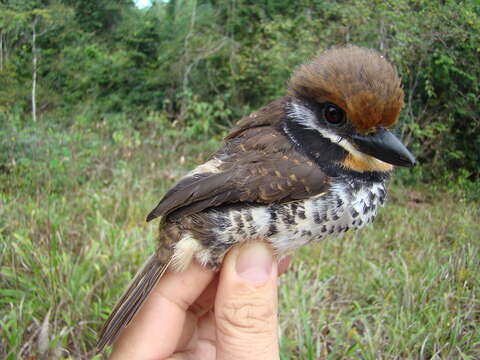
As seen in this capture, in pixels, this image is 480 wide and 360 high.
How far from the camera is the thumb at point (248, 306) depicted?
1.52 m

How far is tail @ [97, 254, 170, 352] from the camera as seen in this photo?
5.85 feet

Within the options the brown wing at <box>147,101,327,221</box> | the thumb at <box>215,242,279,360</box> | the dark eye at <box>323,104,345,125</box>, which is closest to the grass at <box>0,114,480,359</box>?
the thumb at <box>215,242,279,360</box>

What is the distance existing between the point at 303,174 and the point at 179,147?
6666 millimetres

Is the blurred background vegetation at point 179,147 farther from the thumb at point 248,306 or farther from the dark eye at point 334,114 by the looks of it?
the dark eye at point 334,114

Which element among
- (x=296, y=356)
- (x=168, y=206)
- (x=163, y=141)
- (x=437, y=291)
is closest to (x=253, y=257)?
(x=168, y=206)

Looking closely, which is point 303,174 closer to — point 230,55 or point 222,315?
point 222,315

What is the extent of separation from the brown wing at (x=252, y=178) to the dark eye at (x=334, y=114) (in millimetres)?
200

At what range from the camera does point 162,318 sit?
185cm

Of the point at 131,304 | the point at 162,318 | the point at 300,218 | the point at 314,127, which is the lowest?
the point at 162,318

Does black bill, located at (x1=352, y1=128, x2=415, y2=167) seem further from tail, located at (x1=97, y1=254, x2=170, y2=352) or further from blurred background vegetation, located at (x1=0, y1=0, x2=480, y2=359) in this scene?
blurred background vegetation, located at (x1=0, y1=0, x2=480, y2=359)

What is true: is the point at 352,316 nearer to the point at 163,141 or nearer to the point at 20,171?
the point at 20,171

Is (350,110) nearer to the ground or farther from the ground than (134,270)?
farther from the ground

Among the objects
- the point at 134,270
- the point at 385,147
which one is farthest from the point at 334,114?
the point at 134,270

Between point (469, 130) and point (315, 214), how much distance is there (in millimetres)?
7227
